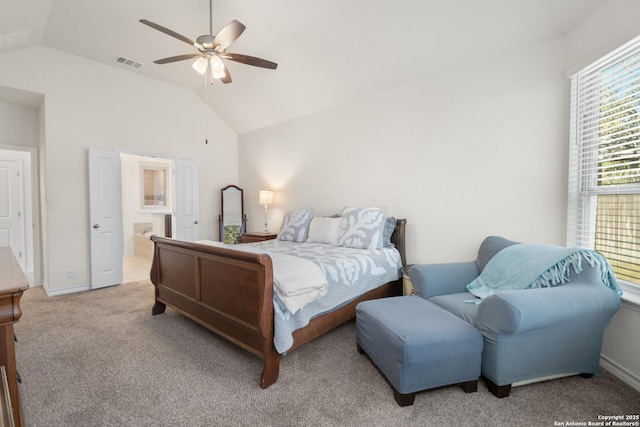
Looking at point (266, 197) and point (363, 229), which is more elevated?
point (266, 197)

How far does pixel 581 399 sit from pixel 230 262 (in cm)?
233

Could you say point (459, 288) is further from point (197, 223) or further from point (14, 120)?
point (14, 120)

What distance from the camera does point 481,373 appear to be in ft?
6.06

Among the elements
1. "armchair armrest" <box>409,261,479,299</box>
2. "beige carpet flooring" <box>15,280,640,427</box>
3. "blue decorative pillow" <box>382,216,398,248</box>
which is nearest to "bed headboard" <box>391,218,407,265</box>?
"blue decorative pillow" <box>382,216,398,248</box>

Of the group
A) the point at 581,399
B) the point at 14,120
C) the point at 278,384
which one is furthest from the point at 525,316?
the point at 14,120

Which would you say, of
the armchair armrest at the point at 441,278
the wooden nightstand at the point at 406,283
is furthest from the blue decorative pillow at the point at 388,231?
the armchair armrest at the point at 441,278

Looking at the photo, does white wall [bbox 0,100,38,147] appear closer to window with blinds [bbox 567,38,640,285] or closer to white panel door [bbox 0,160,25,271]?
white panel door [bbox 0,160,25,271]

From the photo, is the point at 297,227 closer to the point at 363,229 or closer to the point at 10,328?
the point at 363,229

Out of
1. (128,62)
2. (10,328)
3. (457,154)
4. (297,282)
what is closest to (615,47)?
(457,154)

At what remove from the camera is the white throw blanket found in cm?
193

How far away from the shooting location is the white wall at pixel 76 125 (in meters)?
3.70

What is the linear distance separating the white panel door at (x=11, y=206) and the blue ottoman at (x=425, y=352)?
5.68 meters

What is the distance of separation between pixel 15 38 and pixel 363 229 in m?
4.28

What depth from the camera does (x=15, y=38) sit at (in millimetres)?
3168
